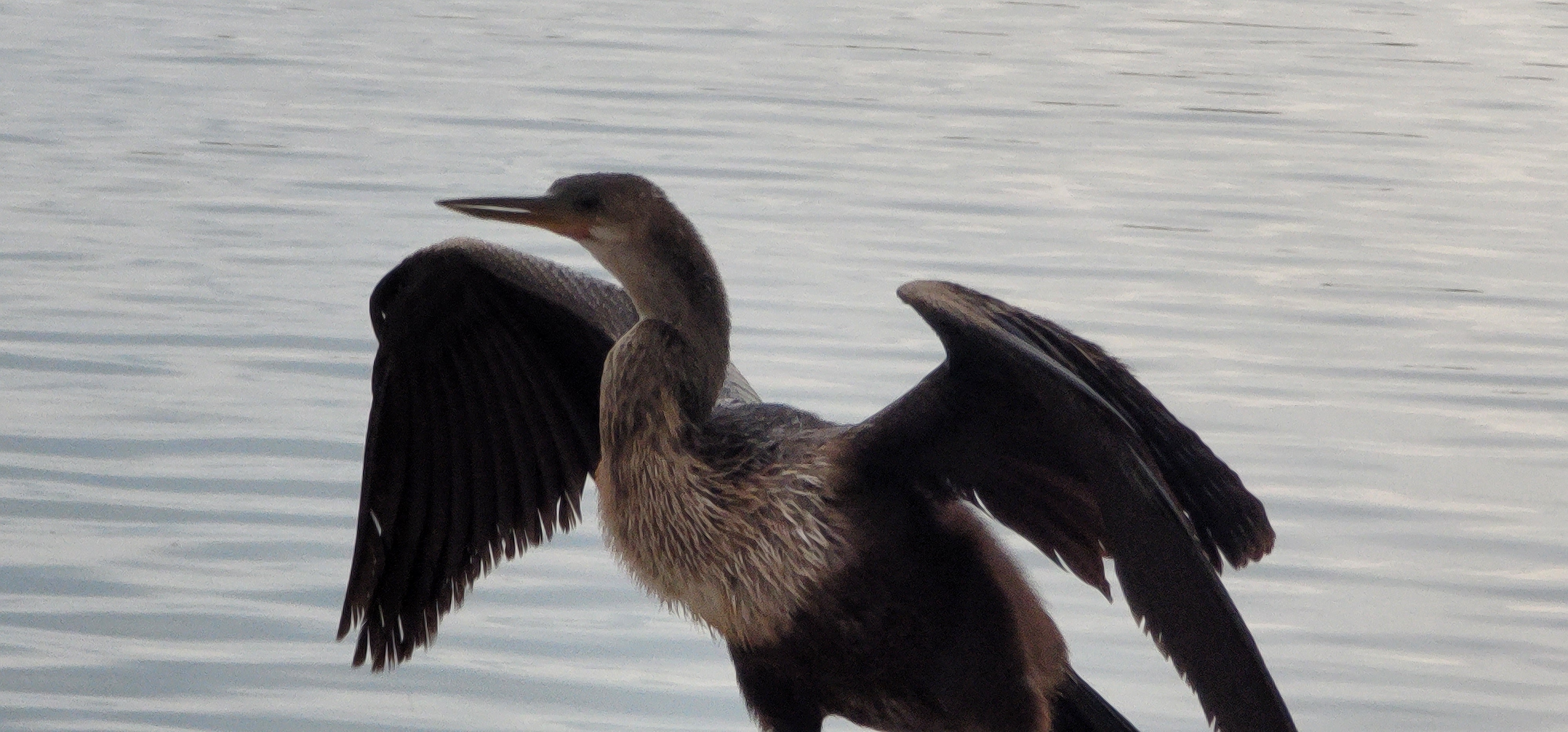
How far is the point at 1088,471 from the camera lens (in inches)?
109

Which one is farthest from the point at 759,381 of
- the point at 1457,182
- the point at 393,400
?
the point at 1457,182

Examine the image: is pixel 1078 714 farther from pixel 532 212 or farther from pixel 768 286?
pixel 768 286

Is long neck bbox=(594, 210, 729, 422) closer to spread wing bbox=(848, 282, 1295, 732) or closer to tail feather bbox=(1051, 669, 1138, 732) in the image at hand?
spread wing bbox=(848, 282, 1295, 732)

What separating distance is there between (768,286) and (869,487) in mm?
3297

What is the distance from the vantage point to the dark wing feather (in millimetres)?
3578

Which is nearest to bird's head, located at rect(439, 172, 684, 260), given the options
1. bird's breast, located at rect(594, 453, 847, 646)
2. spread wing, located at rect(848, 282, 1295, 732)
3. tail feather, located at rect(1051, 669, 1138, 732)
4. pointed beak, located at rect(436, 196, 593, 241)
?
pointed beak, located at rect(436, 196, 593, 241)

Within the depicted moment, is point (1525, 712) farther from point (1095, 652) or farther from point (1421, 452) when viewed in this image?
point (1421, 452)

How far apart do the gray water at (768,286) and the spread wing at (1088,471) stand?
89cm

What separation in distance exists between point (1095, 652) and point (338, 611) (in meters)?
1.34

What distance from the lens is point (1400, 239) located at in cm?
736

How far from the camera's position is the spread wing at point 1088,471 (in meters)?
2.62

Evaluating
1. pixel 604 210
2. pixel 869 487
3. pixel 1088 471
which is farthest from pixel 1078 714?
pixel 604 210

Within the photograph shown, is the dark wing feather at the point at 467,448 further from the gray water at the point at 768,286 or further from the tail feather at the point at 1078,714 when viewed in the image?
the tail feather at the point at 1078,714

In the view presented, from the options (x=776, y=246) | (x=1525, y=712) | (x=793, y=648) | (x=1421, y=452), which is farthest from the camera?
(x=776, y=246)
